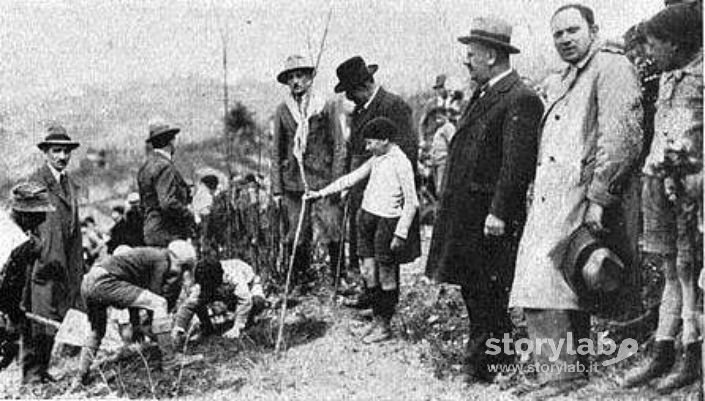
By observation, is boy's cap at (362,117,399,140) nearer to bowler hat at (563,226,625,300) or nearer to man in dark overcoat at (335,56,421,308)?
man in dark overcoat at (335,56,421,308)

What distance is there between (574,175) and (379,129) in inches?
48.9

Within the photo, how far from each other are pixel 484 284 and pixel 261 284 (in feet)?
6.31

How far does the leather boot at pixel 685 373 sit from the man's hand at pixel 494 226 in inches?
37.4

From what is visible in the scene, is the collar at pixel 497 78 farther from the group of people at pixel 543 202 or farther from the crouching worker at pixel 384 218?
the crouching worker at pixel 384 218

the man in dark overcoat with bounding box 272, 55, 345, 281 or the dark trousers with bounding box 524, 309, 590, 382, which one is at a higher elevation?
the man in dark overcoat with bounding box 272, 55, 345, 281

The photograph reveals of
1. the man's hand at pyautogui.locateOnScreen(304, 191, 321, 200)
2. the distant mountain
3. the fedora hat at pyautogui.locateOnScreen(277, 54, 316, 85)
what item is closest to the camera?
the man's hand at pyautogui.locateOnScreen(304, 191, 321, 200)

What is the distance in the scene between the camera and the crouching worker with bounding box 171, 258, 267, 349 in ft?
16.3

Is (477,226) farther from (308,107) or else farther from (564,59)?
(308,107)

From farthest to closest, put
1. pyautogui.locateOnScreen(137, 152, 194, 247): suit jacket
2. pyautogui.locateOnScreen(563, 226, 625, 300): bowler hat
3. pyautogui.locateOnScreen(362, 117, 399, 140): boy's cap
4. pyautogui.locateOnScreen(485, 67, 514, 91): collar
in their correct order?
pyautogui.locateOnScreen(137, 152, 194, 247): suit jacket, pyautogui.locateOnScreen(362, 117, 399, 140): boy's cap, pyautogui.locateOnScreen(485, 67, 514, 91): collar, pyautogui.locateOnScreen(563, 226, 625, 300): bowler hat

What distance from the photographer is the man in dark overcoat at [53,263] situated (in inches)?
201

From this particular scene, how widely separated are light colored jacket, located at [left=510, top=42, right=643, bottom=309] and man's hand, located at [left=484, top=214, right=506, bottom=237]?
0.52ft

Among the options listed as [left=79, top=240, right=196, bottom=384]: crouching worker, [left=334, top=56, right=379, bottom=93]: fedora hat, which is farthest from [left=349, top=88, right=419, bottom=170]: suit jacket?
[left=79, top=240, right=196, bottom=384]: crouching worker

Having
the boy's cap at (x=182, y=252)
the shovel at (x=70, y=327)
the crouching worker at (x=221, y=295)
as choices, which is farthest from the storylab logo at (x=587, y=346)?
the shovel at (x=70, y=327)

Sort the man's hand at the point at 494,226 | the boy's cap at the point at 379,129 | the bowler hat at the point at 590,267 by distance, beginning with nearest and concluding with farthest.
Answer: the bowler hat at the point at 590,267, the man's hand at the point at 494,226, the boy's cap at the point at 379,129
